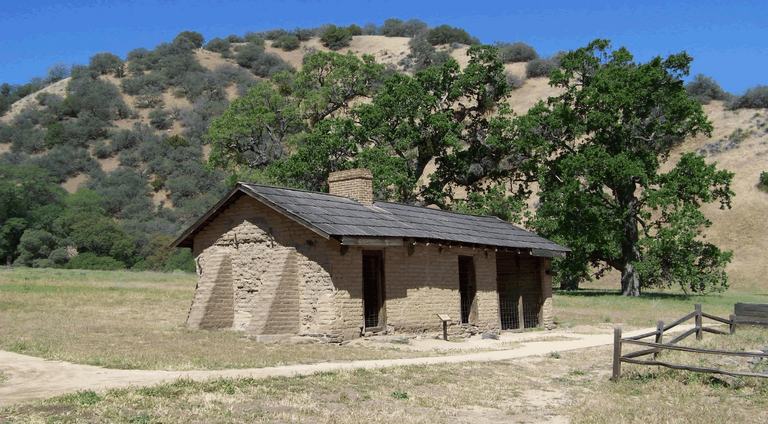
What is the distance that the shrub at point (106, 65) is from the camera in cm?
10425

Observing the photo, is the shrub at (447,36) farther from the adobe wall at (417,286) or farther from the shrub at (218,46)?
the adobe wall at (417,286)

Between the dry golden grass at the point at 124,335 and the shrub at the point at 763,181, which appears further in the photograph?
the shrub at the point at 763,181

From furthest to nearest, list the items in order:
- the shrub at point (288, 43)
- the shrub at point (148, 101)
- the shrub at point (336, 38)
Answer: the shrub at point (288, 43), the shrub at point (336, 38), the shrub at point (148, 101)

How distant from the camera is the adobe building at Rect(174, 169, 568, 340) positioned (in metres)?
17.7

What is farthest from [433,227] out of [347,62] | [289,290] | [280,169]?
[347,62]

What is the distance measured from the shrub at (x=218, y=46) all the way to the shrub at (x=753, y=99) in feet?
249

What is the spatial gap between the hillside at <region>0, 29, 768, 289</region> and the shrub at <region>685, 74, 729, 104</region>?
127cm

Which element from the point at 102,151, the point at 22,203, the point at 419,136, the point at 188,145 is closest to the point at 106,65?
the point at 102,151

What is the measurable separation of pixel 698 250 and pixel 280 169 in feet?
69.5

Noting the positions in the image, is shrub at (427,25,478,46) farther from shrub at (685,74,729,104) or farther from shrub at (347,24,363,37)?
shrub at (685,74,729,104)

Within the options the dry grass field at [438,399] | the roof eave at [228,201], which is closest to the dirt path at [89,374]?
the dry grass field at [438,399]

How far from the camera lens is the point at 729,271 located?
50500 mm

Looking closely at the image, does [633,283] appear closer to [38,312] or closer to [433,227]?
[433,227]

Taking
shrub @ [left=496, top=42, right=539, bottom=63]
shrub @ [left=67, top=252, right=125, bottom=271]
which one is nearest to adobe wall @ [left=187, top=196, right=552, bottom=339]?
shrub @ [left=67, top=252, right=125, bottom=271]
